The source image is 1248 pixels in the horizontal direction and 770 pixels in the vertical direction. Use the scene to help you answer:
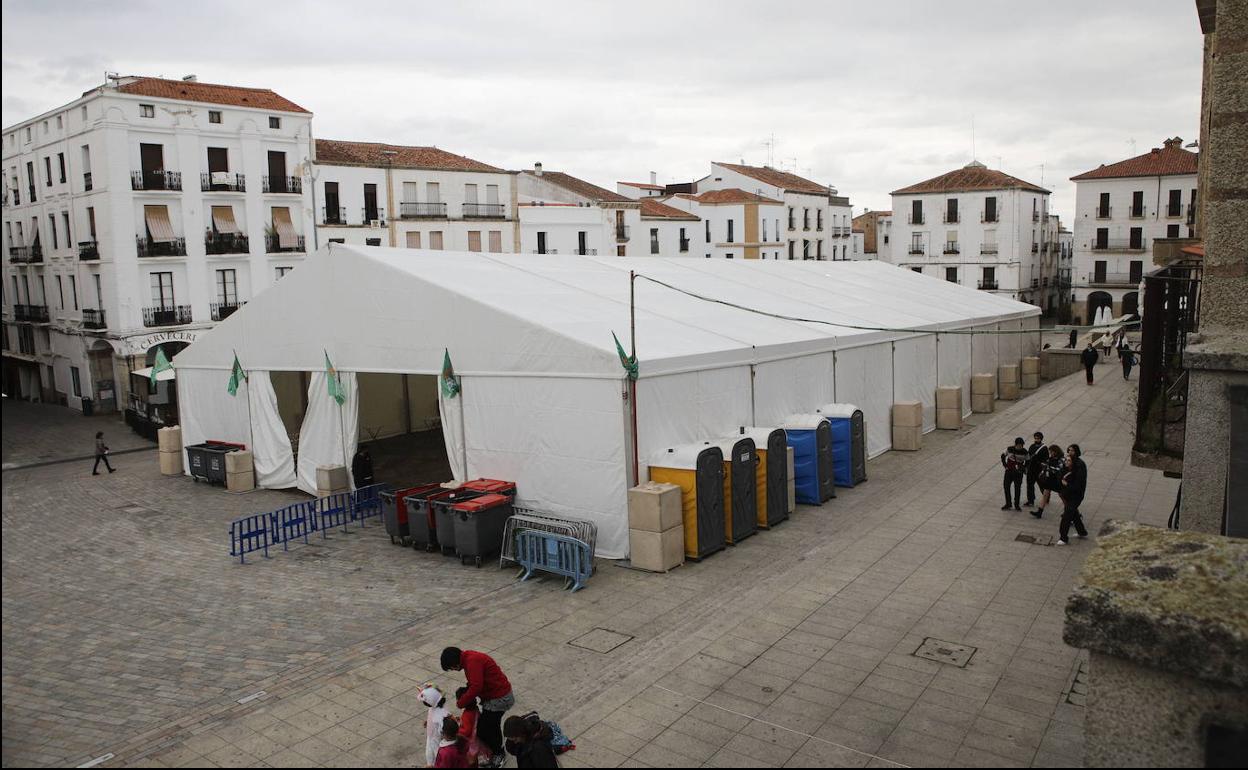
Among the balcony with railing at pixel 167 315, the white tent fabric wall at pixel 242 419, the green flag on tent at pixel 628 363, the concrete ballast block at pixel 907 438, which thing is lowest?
the concrete ballast block at pixel 907 438

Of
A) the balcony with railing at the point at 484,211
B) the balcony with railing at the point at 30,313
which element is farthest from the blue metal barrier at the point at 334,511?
the balcony with railing at the point at 484,211

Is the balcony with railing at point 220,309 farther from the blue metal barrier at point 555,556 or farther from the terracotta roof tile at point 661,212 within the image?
the blue metal barrier at point 555,556

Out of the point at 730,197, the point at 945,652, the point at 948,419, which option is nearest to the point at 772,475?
the point at 945,652

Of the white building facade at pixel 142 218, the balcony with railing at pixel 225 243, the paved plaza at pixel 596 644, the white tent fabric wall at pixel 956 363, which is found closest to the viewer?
the paved plaza at pixel 596 644

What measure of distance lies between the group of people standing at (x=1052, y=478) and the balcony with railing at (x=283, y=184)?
3535 cm

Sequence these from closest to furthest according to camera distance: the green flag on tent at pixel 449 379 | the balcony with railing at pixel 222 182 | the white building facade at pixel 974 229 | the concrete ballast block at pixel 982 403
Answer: the green flag on tent at pixel 449 379 → the concrete ballast block at pixel 982 403 → the balcony with railing at pixel 222 182 → the white building facade at pixel 974 229

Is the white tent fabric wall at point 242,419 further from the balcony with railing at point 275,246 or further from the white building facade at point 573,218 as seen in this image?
the white building facade at point 573,218

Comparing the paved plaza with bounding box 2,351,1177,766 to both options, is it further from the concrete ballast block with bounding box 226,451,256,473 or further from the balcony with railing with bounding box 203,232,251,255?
the balcony with railing with bounding box 203,232,251,255

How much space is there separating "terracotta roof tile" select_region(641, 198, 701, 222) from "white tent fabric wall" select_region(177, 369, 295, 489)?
4072cm

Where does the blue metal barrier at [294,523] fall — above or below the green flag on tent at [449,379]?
below

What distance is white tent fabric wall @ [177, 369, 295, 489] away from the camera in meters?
19.1

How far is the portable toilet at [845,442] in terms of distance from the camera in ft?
57.6

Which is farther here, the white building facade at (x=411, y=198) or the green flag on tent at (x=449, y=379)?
the white building facade at (x=411, y=198)

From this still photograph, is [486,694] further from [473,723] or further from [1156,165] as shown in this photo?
[1156,165]
